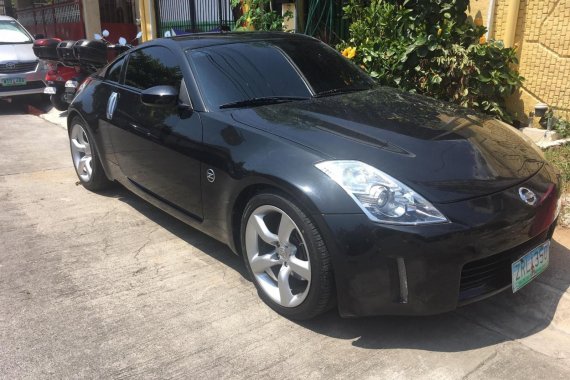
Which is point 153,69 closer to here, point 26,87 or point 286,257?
point 286,257

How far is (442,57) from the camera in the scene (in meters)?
5.71

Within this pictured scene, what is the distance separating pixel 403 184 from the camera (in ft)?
8.18

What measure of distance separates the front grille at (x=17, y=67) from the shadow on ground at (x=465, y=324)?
31.2 ft

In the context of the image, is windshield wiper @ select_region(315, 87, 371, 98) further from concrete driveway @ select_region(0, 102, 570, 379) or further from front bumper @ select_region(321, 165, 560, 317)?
front bumper @ select_region(321, 165, 560, 317)

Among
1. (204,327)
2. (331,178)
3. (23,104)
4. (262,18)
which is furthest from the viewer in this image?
(23,104)

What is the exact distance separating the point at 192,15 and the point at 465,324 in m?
9.99

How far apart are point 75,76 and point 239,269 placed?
23.5 ft

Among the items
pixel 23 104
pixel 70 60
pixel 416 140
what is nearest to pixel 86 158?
pixel 416 140

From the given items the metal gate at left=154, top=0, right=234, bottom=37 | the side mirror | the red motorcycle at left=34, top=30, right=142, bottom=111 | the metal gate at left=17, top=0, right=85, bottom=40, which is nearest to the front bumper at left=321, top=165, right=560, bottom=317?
the side mirror

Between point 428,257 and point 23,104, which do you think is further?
point 23,104

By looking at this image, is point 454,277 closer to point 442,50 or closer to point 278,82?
point 278,82

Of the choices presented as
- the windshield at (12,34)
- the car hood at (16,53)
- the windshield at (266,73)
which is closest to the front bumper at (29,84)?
the car hood at (16,53)

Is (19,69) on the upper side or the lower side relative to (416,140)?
lower

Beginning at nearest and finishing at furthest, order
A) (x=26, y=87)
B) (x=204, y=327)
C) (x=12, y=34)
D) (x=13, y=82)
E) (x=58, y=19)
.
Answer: (x=204, y=327), (x=13, y=82), (x=26, y=87), (x=12, y=34), (x=58, y=19)
